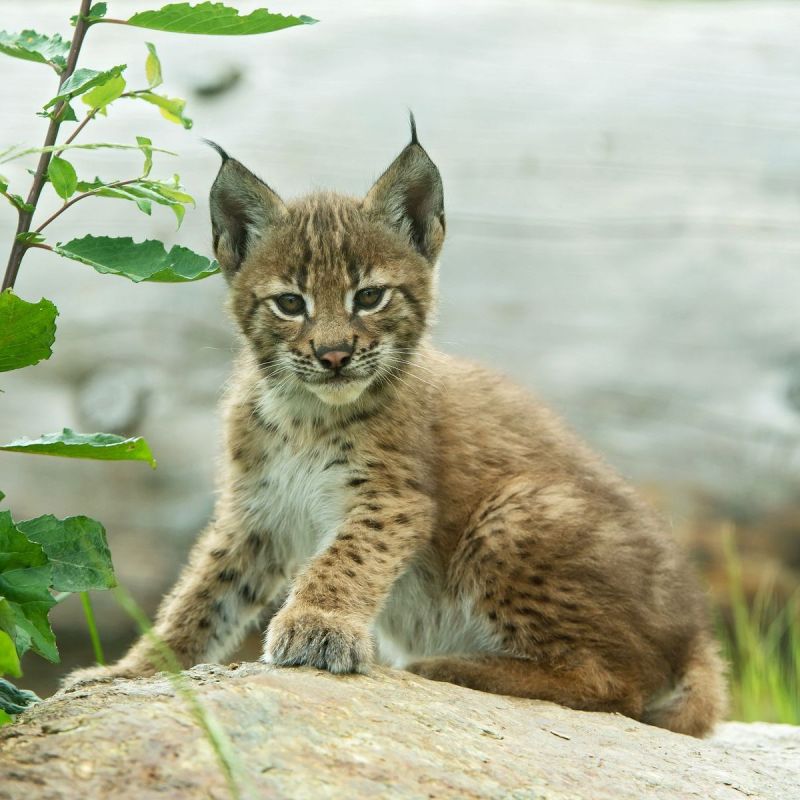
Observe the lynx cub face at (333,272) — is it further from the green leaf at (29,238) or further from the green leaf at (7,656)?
the green leaf at (7,656)

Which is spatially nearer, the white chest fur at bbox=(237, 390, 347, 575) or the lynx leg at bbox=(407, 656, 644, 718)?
the lynx leg at bbox=(407, 656, 644, 718)

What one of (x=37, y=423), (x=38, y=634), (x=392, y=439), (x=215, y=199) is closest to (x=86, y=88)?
(x=38, y=634)

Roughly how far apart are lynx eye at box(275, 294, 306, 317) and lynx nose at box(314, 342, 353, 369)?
27 centimetres

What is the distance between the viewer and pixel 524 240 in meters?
7.25

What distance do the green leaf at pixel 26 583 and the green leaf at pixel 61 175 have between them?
80cm

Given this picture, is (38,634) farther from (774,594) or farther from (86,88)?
(774,594)

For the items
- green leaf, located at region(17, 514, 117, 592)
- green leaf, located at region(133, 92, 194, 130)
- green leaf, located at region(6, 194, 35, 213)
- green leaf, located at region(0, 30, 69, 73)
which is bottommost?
green leaf, located at region(17, 514, 117, 592)

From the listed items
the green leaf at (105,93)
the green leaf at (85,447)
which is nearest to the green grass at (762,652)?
the green leaf at (85,447)

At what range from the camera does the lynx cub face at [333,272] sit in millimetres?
4340

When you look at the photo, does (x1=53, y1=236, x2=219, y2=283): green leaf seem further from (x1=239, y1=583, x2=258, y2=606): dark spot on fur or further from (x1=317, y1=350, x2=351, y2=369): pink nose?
(x1=239, y1=583, x2=258, y2=606): dark spot on fur

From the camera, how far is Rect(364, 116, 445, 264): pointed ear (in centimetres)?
462

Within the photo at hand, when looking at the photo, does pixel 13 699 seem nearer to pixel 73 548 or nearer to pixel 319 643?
pixel 73 548

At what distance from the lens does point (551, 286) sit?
23.4 feet

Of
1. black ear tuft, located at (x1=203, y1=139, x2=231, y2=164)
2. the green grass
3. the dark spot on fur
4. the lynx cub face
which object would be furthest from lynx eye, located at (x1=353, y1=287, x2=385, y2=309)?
the green grass
